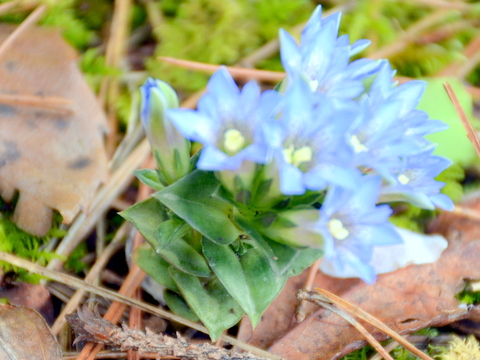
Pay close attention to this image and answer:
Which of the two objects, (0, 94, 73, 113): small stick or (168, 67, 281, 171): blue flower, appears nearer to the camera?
(168, 67, 281, 171): blue flower

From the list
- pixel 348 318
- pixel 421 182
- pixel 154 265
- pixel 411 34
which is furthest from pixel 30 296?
pixel 411 34

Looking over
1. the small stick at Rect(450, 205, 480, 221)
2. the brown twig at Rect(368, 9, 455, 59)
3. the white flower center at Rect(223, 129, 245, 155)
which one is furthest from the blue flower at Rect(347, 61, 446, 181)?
the brown twig at Rect(368, 9, 455, 59)

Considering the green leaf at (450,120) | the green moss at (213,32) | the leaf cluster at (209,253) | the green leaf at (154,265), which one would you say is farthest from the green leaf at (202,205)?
the green leaf at (450,120)

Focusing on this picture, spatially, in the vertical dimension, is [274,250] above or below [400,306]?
above

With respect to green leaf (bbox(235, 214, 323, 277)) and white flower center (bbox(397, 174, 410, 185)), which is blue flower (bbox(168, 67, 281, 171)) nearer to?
green leaf (bbox(235, 214, 323, 277))

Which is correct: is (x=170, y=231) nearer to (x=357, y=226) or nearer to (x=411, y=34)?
(x=357, y=226)

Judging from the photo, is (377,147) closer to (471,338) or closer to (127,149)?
(471,338)

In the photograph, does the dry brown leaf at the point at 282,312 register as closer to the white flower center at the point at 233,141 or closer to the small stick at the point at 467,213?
the small stick at the point at 467,213
